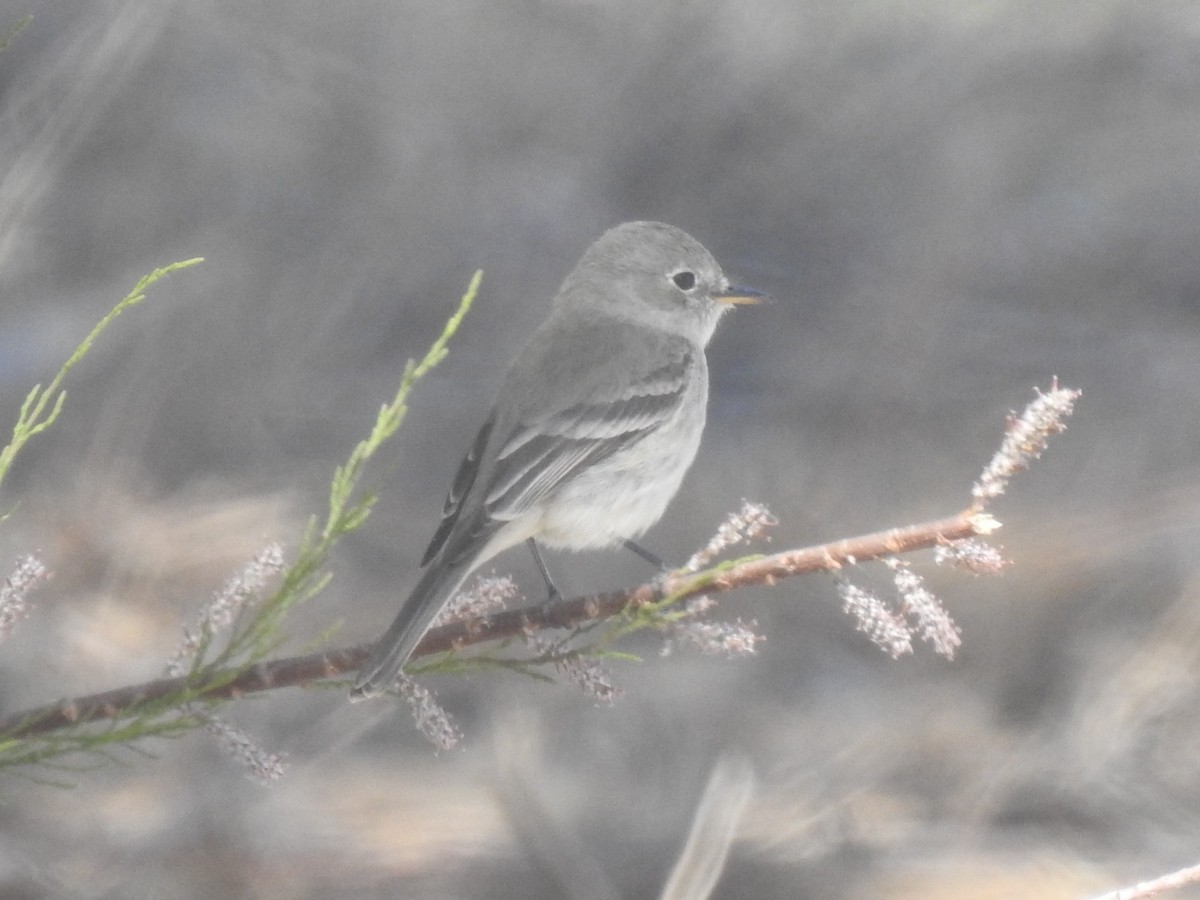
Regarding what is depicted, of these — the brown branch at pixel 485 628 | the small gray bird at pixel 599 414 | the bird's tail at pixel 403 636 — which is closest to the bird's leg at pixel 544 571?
the small gray bird at pixel 599 414

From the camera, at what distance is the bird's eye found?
54.8 inches

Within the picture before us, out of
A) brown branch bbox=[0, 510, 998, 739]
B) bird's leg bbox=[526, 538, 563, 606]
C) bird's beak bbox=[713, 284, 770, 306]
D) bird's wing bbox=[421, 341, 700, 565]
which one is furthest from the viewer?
bird's beak bbox=[713, 284, 770, 306]

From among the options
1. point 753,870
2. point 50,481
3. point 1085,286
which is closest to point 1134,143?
point 1085,286

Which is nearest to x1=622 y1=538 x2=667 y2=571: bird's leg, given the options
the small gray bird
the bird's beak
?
the small gray bird

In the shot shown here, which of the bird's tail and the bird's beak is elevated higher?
the bird's beak

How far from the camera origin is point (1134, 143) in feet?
4.83

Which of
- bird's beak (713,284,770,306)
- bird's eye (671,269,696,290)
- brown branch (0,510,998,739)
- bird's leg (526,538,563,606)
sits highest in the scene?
bird's eye (671,269,696,290)

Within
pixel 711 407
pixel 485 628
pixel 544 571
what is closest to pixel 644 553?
pixel 544 571

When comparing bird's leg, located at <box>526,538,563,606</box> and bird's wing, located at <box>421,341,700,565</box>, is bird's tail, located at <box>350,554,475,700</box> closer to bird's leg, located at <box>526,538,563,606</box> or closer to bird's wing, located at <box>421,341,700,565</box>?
bird's wing, located at <box>421,341,700,565</box>

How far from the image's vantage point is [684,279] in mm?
1398

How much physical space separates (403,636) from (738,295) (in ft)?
2.28

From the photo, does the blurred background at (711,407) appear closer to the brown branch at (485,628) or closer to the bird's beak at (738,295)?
the bird's beak at (738,295)

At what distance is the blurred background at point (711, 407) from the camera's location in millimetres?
1285

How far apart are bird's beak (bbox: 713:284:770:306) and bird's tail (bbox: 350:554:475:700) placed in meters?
0.55
